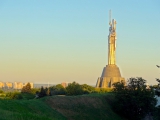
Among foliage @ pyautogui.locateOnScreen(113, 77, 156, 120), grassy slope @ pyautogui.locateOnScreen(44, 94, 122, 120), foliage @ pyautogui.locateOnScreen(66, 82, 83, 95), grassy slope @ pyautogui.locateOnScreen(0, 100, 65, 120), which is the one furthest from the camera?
foliage @ pyautogui.locateOnScreen(66, 82, 83, 95)

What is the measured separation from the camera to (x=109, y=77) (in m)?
70.1

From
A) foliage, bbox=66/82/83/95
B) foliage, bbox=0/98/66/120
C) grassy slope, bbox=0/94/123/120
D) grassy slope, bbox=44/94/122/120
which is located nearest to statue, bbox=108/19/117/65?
foliage, bbox=66/82/83/95

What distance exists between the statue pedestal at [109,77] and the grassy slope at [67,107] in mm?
32758

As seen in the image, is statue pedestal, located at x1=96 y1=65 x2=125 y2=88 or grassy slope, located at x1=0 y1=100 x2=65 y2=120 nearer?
grassy slope, located at x1=0 y1=100 x2=65 y2=120

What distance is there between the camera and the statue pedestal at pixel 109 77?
69625 mm

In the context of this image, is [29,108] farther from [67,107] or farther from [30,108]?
[67,107]

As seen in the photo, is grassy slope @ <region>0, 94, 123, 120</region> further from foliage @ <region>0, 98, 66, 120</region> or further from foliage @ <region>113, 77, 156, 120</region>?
foliage @ <region>113, 77, 156, 120</region>

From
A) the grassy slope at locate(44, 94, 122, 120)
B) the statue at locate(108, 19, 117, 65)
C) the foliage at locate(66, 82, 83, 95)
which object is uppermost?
the statue at locate(108, 19, 117, 65)

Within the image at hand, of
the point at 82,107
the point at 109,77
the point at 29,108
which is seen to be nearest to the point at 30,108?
the point at 29,108

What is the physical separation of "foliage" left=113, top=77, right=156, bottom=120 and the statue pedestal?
34.4 meters

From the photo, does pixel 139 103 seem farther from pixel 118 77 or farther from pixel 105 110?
pixel 118 77

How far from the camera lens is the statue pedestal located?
69625 millimetres

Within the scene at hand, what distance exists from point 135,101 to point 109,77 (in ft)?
123

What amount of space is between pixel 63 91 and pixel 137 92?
2066cm
